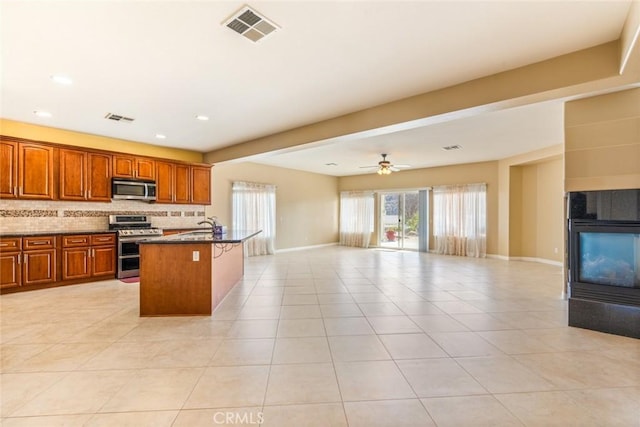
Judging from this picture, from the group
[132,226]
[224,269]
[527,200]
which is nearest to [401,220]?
[527,200]

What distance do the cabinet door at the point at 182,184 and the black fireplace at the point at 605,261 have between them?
22.2ft

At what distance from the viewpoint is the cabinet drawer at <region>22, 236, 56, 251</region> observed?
4536mm

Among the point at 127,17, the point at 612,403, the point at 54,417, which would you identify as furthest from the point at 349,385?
the point at 127,17

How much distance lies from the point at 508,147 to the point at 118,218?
8315 millimetres

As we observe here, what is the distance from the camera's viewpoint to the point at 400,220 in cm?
1027

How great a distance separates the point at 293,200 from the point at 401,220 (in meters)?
3.83

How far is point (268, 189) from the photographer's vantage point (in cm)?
867

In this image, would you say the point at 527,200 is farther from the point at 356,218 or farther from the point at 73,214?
the point at 73,214

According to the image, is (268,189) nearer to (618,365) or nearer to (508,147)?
(508,147)

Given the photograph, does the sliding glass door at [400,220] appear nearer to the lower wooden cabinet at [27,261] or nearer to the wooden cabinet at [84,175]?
the wooden cabinet at [84,175]

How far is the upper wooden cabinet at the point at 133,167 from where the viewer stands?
5664 millimetres

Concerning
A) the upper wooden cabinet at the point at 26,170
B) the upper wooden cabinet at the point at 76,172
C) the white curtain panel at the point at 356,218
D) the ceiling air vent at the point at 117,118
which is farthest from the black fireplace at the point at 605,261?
the upper wooden cabinet at the point at 26,170

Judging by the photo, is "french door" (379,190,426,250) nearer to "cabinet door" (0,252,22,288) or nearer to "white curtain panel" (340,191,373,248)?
"white curtain panel" (340,191,373,248)

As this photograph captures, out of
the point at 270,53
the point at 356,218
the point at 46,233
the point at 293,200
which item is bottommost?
the point at 46,233
